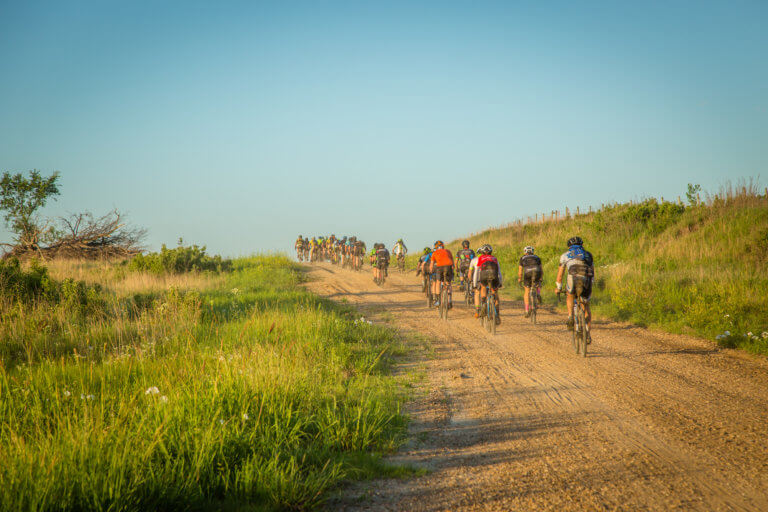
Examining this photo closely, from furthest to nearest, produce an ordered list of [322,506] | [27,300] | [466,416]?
[27,300]
[466,416]
[322,506]

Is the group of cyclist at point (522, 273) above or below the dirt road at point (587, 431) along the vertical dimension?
above

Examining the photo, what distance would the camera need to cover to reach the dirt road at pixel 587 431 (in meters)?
3.26

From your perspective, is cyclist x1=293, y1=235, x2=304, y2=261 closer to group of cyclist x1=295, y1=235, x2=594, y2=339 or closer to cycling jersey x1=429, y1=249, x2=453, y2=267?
group of cyclist x1=295, y1=235, x2=594, y2=339

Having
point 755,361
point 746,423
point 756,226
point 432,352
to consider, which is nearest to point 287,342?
point 432,352

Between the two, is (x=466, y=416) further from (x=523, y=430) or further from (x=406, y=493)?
(x=406, y=493)

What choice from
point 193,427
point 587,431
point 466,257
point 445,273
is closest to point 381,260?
point 466,257

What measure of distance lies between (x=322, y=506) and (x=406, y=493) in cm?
68

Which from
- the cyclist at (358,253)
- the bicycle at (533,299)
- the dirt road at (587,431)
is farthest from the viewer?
the cyclist at (358,253)

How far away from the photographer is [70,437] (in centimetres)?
322

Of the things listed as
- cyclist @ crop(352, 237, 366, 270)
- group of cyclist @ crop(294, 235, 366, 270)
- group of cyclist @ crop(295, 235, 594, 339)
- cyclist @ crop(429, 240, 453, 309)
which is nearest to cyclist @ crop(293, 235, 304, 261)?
group of cyclist @ crop(294, 235, 366, 270)

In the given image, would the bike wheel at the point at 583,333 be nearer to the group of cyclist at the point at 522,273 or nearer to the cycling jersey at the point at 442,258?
the group of cyclist at the point at 522,273

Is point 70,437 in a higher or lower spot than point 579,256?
lower

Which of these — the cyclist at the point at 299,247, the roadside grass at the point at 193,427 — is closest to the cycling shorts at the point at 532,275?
the roadside grass at the point at 193,427

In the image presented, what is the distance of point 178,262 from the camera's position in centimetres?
2188
